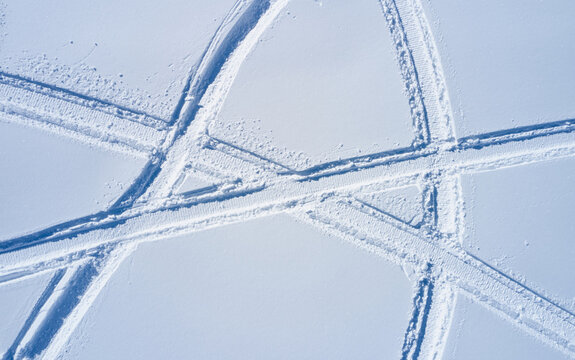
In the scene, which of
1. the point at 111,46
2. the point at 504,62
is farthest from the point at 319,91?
the point at 111,46

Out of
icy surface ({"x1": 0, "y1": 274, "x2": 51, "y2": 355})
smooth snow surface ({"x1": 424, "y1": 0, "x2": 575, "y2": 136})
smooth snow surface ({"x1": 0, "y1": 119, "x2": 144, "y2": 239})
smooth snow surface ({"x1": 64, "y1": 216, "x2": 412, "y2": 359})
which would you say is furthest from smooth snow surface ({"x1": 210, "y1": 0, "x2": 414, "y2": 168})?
icy surface ({"x1": 0, "y1": 274, "x2": 51, "y2": 355})

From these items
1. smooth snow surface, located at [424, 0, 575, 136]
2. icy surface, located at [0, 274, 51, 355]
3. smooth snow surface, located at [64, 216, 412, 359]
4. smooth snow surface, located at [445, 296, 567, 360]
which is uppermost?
smooth snow surface, located at [424, 0, 575, 136]

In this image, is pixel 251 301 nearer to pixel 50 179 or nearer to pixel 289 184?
pixel 289 184

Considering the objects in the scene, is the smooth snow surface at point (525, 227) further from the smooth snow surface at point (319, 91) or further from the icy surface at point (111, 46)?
the icy surface at point (111, 46)

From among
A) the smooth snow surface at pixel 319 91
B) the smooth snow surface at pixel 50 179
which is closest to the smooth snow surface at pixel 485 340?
the smooth snow surface at pixel 319 91

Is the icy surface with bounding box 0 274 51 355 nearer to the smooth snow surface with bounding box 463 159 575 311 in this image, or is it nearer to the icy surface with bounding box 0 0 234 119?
the icy surface with bounding box 0 0 234 119

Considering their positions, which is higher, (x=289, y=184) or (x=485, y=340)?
(x=289, y=184)

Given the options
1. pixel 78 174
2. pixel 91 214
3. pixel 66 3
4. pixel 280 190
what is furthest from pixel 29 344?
pixel 66 3

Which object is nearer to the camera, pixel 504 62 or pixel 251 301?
pixel 251 301
